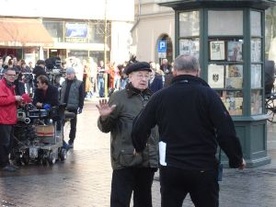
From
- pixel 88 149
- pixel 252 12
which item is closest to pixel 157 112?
pixel 252 12

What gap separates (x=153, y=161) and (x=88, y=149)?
800 centimetres

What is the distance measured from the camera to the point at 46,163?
481 inches

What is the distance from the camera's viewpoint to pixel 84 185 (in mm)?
10000

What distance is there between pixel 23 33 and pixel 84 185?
27595mm

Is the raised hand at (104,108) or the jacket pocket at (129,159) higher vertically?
the raised hand at (104,108)

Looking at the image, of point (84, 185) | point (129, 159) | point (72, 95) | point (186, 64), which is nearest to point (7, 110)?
point (84, 185)

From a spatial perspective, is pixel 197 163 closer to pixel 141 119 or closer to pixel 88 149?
pixel 141 119

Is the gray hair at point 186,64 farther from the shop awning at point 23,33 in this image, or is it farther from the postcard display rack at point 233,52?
the shop awning at point 23,33

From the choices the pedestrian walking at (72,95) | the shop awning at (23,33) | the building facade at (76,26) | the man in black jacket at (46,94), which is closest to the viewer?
the man in black jacket at (46,94)

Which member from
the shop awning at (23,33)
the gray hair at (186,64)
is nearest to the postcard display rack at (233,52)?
the gray hair at (186,64)

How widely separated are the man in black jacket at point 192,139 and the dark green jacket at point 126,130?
2.61ft

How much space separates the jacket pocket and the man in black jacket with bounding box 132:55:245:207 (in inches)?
30.6

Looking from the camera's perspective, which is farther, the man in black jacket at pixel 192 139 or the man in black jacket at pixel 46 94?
the man in black jacket at pixel 46 94

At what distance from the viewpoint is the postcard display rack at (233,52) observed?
1134 cm
